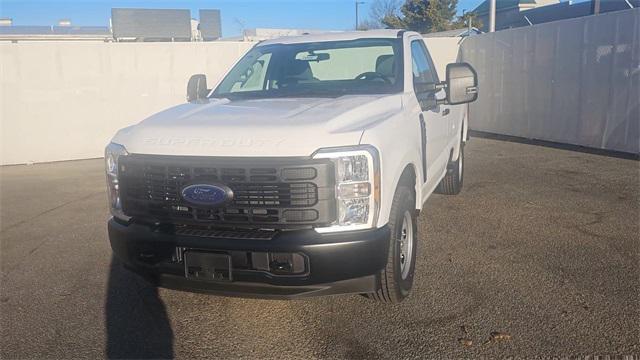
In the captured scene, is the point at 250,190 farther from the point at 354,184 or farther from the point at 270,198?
the point at 354,184

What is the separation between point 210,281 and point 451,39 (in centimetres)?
1234

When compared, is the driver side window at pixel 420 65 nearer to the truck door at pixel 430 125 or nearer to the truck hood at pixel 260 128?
the truck door at pixel 430 125

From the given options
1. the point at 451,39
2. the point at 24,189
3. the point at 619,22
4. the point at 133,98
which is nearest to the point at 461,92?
the point at 619,22

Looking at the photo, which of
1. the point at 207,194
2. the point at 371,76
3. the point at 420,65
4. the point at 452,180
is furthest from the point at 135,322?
the point at 452,180

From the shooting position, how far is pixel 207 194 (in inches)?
117

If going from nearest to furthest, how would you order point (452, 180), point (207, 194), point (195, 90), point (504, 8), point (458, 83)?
point (207, 194)
point (458, 83)
point (195, 90)
point (452, 180)
point (504, 8)

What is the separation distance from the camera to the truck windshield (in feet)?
14.2

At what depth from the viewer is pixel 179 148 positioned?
3.08 metres

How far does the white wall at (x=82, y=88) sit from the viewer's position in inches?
428

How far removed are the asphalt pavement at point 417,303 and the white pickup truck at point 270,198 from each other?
0.35m

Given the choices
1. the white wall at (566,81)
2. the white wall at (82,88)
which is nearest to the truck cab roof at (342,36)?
the white wall at (566,81)

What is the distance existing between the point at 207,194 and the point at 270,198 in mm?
358

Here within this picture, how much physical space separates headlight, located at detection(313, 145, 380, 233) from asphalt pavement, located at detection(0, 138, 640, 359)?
0.77 metres

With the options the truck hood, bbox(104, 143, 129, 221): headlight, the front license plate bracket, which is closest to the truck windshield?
the truck hood
